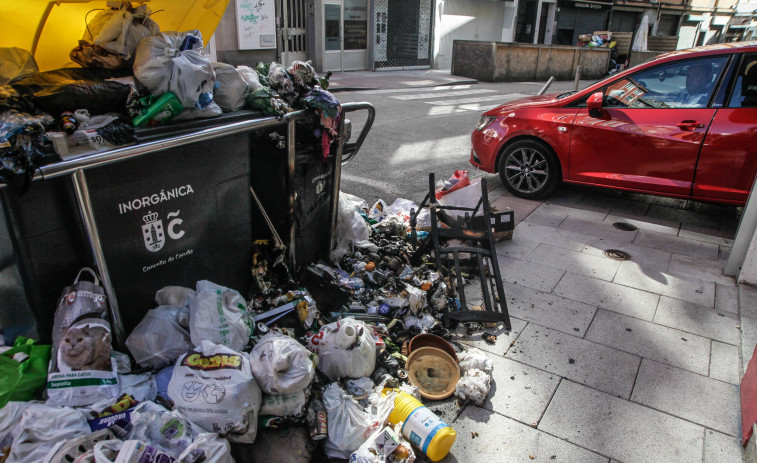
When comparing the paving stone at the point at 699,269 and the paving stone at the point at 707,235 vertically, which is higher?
the paving stone at the point at 707,235

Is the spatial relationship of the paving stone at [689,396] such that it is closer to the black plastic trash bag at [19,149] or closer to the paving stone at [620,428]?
the paving stone at [620,428]

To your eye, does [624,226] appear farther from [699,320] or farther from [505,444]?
[505,444]

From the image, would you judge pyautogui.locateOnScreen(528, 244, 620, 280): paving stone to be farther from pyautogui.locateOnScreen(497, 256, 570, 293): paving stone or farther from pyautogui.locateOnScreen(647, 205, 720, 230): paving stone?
pyautogui.locateOnScreen(647, 205, 720, 230): paving stone

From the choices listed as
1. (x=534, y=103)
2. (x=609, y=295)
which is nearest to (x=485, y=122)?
(x=534, y=103)

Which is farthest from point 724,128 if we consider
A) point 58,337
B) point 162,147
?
point 58,337

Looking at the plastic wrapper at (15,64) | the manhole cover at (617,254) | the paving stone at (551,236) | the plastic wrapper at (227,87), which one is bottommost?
the manhole cover at (617,254)

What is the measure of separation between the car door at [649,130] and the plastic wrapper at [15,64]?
16.6 ft

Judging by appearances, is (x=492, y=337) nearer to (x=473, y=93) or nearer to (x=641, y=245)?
(x=641, y=245)

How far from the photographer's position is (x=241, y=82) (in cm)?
321

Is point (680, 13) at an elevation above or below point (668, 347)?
above

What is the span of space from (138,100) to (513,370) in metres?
2.68

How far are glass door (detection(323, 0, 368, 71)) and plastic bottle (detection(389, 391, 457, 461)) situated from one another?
1678cm

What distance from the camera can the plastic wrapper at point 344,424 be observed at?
2529mm

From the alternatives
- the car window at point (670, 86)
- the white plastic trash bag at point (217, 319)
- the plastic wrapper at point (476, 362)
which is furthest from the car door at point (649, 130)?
the white plastic trash bag at point (217, 319)
